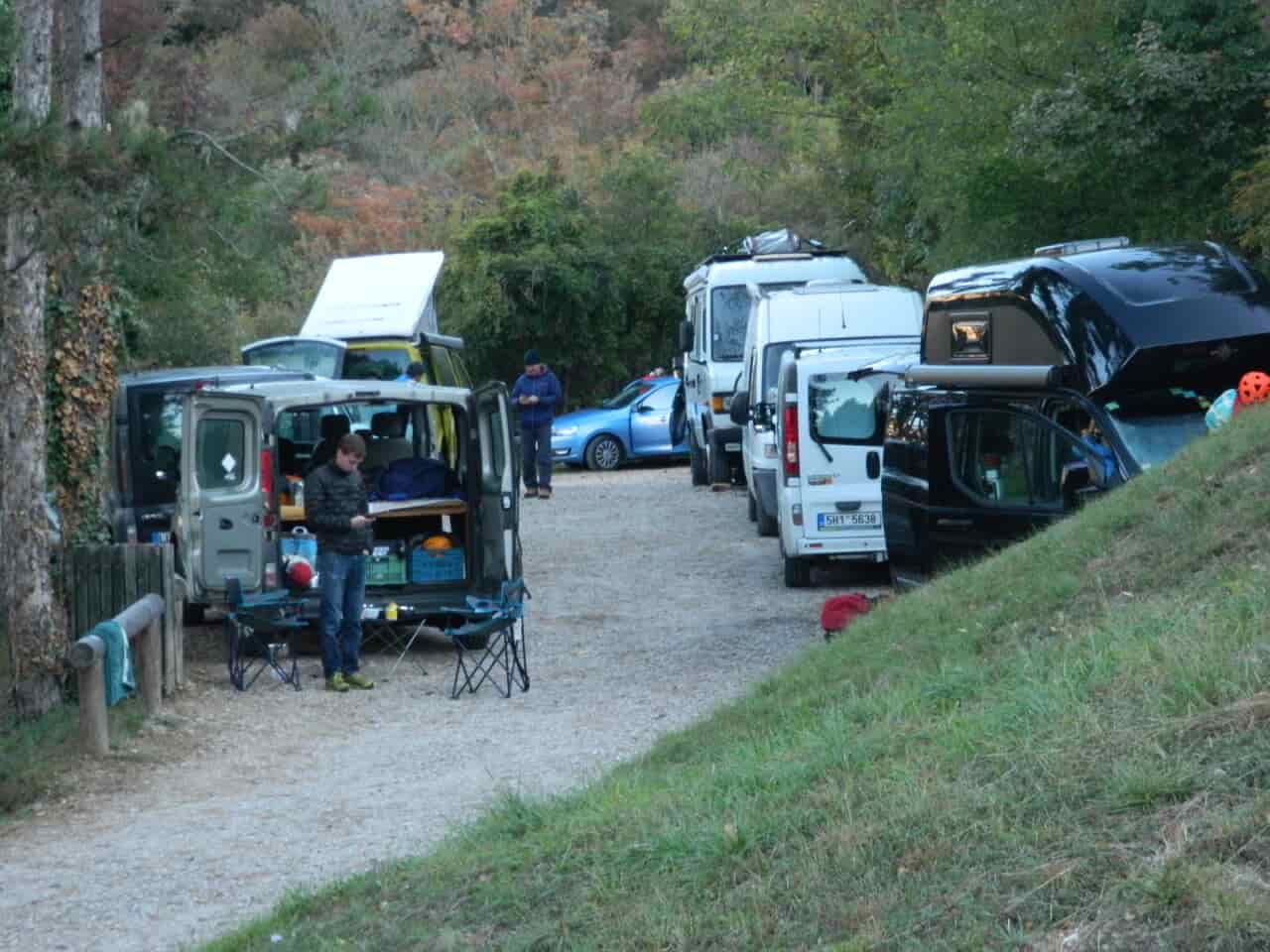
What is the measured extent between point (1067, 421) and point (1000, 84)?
10.1m

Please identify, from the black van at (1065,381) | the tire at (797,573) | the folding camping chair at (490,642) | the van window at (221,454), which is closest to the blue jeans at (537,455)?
the tire at (797,573)

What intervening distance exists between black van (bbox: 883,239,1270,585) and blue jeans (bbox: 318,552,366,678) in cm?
370

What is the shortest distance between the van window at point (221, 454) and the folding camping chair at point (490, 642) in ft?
5.96

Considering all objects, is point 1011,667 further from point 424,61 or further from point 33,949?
point 424,61

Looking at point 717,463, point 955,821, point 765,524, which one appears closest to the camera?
point 955,821

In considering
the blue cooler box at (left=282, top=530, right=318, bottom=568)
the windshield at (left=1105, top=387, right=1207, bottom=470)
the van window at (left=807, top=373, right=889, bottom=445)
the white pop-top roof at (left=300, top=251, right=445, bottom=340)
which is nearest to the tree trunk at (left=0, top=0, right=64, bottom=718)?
the blue cooler box at (left=282, top=530, right=318, bottom=568)

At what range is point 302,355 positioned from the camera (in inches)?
885

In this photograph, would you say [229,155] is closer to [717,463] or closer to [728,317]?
[728,317]

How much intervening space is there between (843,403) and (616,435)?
1512 centimetres

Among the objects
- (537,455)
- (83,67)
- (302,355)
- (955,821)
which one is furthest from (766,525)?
(955,821)

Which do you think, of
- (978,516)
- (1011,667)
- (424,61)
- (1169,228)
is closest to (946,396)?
(978,516)

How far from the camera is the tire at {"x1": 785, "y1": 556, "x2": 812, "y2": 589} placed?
1602cm

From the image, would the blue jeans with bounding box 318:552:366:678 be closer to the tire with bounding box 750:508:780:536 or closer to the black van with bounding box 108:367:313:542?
the black van with bounding box 108:367:313:542

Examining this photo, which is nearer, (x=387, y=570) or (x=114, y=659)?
(x=114, y=659)
